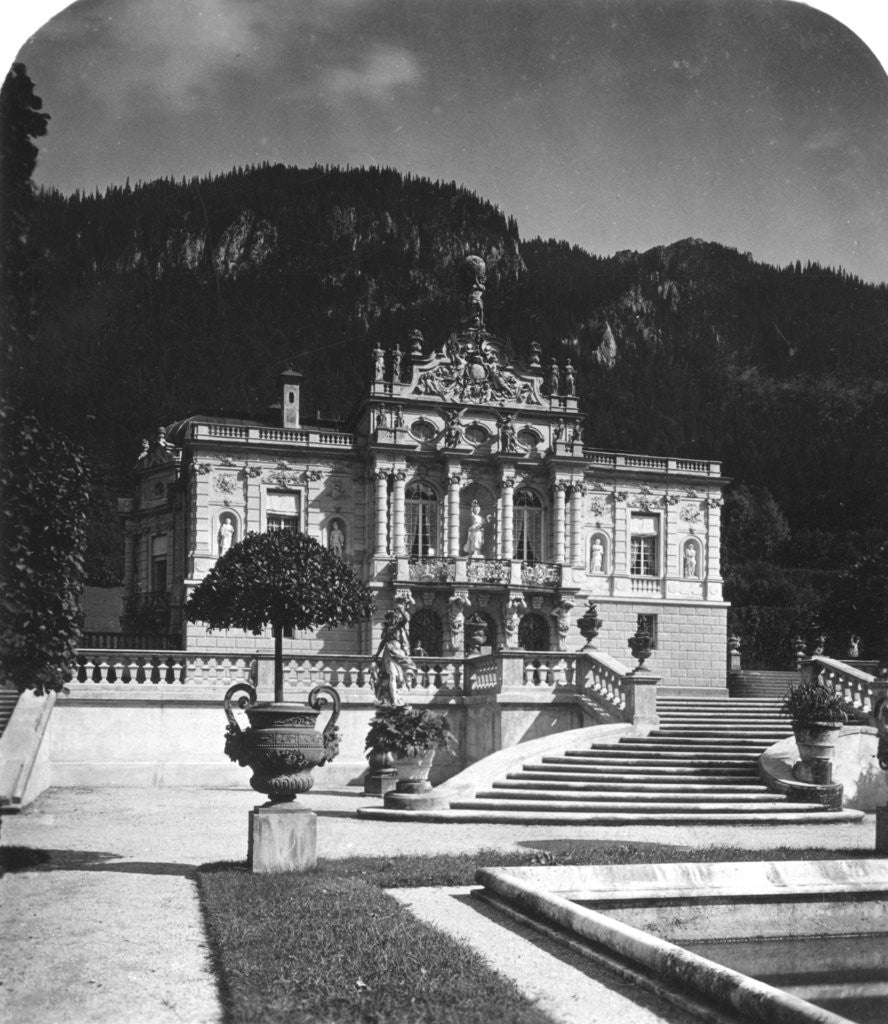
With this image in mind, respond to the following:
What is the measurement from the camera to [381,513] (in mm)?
40188

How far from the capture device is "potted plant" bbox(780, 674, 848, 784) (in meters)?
18.5

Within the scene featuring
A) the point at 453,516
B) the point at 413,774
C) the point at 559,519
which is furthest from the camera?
the point at 559,519

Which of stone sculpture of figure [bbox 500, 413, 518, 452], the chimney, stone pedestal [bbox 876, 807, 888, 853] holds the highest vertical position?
the chimney

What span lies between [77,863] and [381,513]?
94.8ft

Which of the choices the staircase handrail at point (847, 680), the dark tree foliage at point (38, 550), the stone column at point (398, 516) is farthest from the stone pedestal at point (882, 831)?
the stone column at point (398, 516)

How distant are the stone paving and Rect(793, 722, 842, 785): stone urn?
1503 mm

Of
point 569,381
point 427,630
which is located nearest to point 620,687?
point 427,630

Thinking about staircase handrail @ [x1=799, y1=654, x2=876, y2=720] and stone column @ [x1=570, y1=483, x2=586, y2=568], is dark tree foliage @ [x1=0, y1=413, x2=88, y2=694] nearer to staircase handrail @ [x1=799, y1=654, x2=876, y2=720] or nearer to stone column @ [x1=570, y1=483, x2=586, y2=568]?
staircase handrail @ [x1=799, y1=654, x2=876, y2=720]

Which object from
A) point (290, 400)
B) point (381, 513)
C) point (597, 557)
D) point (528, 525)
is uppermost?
point (290, 400)

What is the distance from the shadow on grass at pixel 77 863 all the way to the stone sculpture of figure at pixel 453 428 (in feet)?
96.5

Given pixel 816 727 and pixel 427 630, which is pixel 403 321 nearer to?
pixel 427 630

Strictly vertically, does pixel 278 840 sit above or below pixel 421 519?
below

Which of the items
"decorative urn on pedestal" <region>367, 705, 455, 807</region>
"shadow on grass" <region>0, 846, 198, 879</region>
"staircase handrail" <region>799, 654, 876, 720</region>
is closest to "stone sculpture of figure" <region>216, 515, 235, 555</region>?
"decorative urn on pedestal" <region>367, 705, 455, 807</region>

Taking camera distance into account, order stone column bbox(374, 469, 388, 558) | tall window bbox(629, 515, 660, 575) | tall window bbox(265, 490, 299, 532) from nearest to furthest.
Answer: tall window bbox(265, 490, 299, 532)
stone column bbox(374, 469, 388, 558)
tall window bbox(629, 515, 660, 575)
